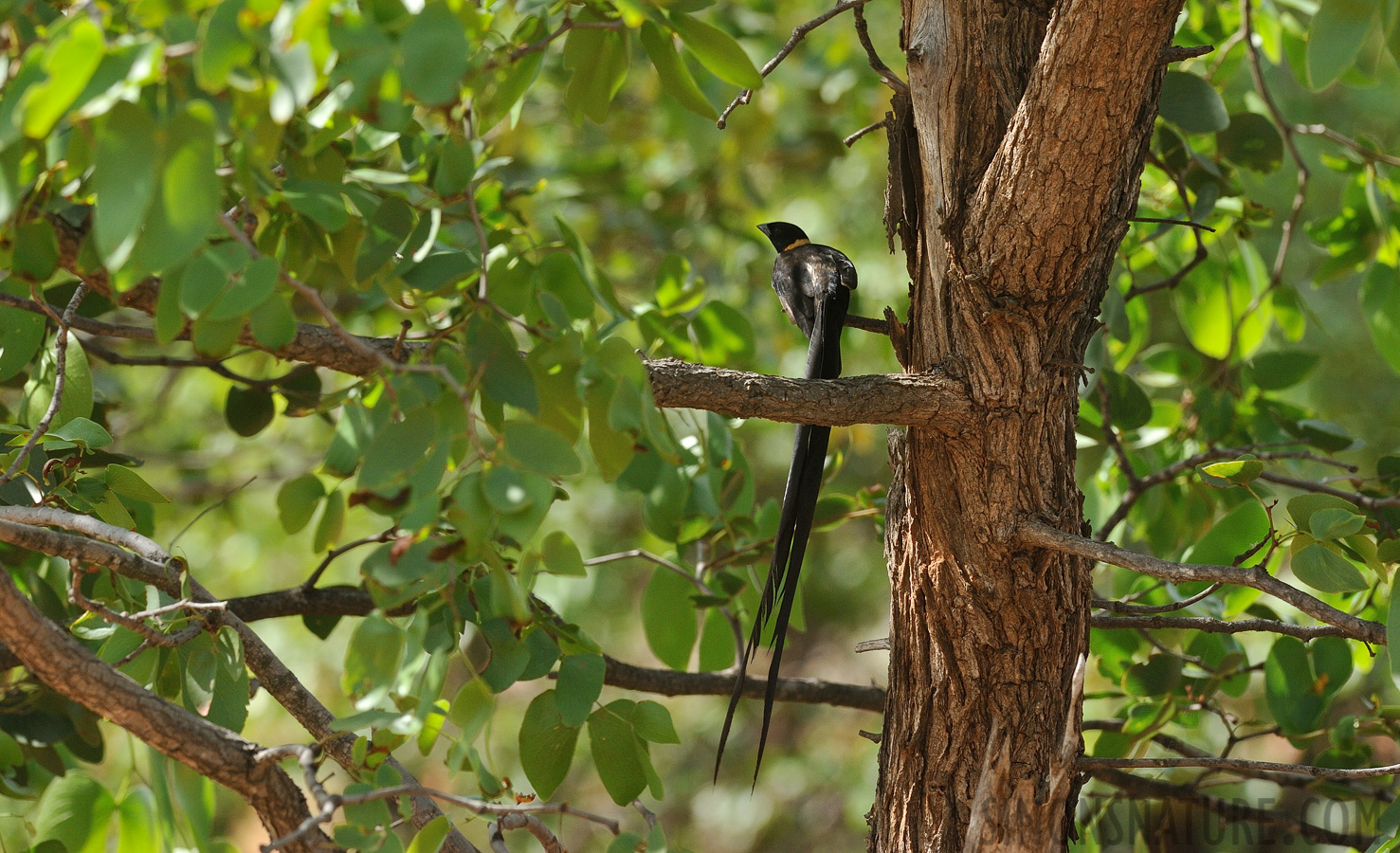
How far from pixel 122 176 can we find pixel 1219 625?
3.36ft

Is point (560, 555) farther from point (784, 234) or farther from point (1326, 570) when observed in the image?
point (784, 234)

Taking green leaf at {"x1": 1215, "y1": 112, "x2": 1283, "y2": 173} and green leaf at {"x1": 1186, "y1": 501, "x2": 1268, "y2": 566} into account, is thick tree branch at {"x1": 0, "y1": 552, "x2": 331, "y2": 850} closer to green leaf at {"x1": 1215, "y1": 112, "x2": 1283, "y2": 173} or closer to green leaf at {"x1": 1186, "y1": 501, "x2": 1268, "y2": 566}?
green leaf at {"x1": 1186, "y1": 501, "x2": 1268, "y2": 566}

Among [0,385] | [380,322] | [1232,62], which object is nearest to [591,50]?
[0,385]

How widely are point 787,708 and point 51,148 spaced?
5167 millimetres

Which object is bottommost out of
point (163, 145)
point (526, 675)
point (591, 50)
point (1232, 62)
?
point (526, 675)

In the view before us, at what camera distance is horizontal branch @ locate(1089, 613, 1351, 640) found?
99 centimetres

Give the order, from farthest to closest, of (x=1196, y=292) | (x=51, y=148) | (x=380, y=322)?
(x=380, y=322) < (x=1196, y=292) < (x=51, y=148)

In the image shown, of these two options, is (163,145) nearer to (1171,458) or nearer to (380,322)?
(1171,458)

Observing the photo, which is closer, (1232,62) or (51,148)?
(51,148)

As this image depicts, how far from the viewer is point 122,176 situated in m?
0.56

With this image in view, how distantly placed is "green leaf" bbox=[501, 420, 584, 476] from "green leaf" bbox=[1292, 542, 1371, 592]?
70 cm

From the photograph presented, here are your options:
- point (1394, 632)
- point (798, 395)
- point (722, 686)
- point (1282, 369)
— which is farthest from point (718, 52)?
point (1282, 369)

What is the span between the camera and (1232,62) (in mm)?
1847

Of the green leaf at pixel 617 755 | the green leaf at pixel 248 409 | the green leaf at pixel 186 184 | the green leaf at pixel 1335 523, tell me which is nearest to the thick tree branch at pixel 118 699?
the green leaf at pixel 617 755
